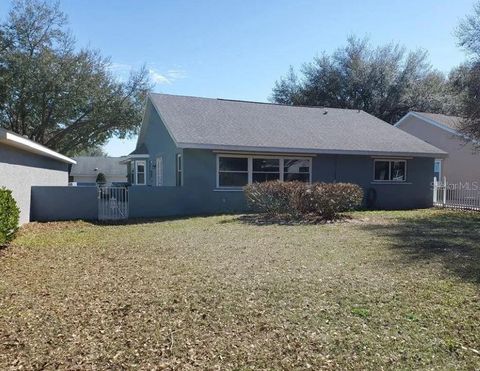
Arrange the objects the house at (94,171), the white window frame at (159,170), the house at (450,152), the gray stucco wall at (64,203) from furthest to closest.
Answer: the house at (94,171) → the house at (450,152) → the white window frame at (159,170) → the gray stucco wall at (64,203)

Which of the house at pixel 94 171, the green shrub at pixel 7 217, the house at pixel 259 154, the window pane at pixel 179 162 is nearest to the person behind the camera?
the green shrub at pixel 7 217

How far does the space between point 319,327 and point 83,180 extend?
1801 inches

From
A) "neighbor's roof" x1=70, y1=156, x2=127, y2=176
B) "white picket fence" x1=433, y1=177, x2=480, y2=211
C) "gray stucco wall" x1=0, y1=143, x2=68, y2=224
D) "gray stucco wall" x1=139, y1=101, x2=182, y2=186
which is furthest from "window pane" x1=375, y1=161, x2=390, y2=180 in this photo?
"neighbor's roof" x1=70, y1=156, x2=127, y2=176

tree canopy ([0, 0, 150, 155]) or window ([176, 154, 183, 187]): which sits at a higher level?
tree canopy ([0, 0, 150, 155])

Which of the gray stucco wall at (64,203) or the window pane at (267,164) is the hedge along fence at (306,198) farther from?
the gray stucco wall at (64,203)

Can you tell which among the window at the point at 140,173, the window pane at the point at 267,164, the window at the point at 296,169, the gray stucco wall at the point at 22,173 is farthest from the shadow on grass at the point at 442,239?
the window at the point at 140,173

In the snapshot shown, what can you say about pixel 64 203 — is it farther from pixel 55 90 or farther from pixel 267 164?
pixel 55 90

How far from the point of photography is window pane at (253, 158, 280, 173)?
1761 cm

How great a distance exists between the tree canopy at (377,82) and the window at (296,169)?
22.4 meters

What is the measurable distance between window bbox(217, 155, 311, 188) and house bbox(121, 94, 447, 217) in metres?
0.04

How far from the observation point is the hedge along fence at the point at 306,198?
13391 millimetres

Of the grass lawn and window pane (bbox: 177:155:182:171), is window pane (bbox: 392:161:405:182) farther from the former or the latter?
the grass lawn

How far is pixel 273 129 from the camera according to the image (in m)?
19.0

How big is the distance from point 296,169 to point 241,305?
13.7m
